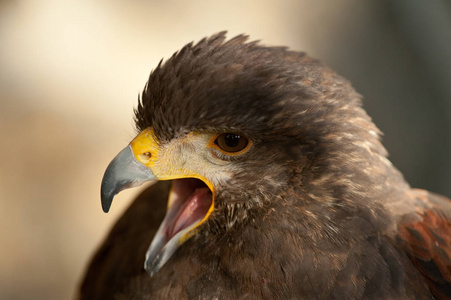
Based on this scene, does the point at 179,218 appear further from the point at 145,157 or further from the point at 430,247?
the point at 430,247

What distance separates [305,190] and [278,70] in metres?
0.38

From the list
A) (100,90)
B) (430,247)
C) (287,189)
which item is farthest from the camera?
(100,90)

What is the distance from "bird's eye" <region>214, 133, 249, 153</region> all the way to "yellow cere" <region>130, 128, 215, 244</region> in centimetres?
10

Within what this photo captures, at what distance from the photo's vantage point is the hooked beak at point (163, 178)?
72.2 inches

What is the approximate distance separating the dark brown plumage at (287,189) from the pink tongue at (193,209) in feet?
0.20

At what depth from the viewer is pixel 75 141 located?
4.02 meters

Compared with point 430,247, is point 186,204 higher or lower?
higher

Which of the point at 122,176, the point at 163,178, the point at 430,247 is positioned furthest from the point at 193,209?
the point at 430,247

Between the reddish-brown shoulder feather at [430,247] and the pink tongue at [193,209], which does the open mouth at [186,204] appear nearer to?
the pink tongue at [193,209]

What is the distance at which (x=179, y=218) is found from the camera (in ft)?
6.54

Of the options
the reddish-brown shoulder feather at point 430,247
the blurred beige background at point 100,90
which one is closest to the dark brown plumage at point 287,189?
the reddish-brown shoulder feather at point 430,247

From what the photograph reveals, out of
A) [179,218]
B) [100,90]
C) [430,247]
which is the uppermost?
[100,90]

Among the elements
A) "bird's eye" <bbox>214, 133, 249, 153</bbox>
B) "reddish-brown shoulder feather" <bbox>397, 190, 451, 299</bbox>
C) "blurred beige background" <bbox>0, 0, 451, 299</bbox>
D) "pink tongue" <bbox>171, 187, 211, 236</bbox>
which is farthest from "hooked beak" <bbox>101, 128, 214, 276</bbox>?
Answer: "blurred beige background" <bbox>0, 0, 451, 299</bbox>

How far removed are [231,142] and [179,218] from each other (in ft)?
1.17
